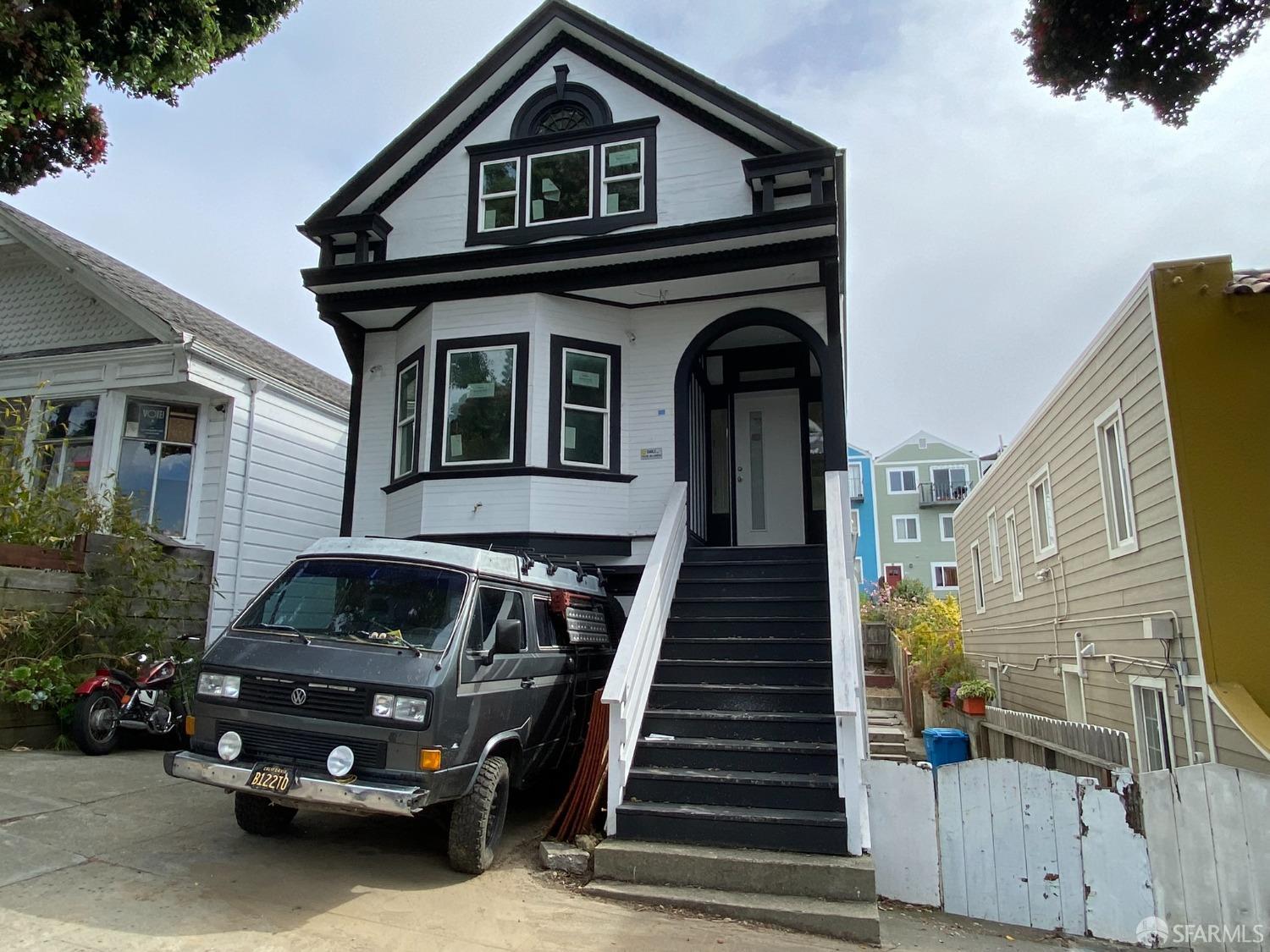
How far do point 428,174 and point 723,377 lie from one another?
5.18 metres

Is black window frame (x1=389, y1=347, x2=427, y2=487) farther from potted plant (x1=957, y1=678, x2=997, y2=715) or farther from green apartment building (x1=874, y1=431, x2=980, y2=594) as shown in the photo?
green apartment building (x1=874, y1=431, x2=980, y2=594)

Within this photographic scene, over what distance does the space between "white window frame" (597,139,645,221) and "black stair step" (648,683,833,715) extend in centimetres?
633

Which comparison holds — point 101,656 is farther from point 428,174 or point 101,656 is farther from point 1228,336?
point 1228,336

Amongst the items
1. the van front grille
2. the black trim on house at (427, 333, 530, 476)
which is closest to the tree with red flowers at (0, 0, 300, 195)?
the black trim on house at (427, 333, 530, 476)

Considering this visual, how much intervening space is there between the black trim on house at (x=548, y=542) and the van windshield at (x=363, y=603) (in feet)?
11.9

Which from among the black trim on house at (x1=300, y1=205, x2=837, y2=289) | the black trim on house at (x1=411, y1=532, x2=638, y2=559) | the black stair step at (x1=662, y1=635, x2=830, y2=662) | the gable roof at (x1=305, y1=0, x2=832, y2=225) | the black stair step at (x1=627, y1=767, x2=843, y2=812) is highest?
the gable roof at (x1=305, y1=0, x2=832, y2=225)

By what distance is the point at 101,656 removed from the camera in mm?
8844

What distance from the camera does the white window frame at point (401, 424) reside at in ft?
35.2

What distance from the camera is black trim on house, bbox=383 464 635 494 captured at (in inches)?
391

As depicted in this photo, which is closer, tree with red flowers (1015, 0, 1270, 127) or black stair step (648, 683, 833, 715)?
tree with red flowers (1015, 0, 1270, 127)

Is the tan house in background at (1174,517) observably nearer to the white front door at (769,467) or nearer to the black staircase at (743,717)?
the black staircase at (743,717)

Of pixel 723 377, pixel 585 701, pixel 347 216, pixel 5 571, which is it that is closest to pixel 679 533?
pixel 585 701

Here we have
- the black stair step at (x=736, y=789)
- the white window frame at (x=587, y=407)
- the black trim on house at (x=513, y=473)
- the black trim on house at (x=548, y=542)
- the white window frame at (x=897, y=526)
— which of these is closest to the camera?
the black stair step at (x=736, y=789)

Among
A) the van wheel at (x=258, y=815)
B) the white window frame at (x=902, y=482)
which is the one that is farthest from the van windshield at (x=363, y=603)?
the white window frame at (x=902, y=482)
